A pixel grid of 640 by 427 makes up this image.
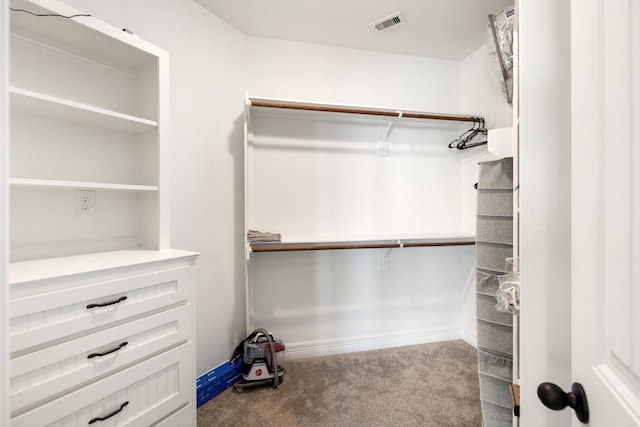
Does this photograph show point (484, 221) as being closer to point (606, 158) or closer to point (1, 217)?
point (606, 158)

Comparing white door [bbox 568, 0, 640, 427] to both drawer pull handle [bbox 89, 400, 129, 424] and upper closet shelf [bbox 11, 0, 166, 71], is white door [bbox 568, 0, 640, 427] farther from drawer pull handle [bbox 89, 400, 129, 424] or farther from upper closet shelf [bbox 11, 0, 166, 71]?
upper closet shelf [bbox 11, 0, 166, 71]

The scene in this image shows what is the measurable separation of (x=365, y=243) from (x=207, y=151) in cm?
134

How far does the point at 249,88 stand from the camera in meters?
2.09

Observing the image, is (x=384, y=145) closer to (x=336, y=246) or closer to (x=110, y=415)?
(x=336, y=246)

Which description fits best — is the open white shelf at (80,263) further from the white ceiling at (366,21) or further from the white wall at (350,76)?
the white ceiling at (366,21)

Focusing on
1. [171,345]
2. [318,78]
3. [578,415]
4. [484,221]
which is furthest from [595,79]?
[318,78]

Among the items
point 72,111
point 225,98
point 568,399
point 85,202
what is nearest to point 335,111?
point 225,98

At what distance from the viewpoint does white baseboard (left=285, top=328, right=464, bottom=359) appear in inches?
85.7

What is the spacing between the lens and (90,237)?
1285 mm

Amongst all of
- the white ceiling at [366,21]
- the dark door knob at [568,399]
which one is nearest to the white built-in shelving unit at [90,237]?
the white ceiling at [366,21]

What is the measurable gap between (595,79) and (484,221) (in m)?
1.05

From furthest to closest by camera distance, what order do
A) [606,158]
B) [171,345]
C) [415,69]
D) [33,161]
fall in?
[415,69] < [171,345] < [33,161] < [606,158]

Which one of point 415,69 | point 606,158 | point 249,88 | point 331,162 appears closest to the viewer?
point 606,158

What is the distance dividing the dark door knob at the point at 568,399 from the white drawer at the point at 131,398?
1.35 metres
